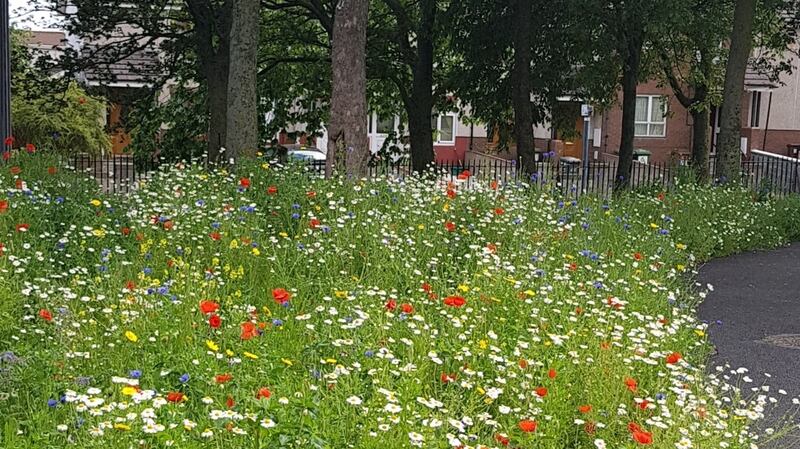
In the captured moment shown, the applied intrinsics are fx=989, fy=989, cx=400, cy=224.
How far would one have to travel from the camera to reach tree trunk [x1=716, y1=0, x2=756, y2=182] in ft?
55.1

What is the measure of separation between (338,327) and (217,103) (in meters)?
12.7

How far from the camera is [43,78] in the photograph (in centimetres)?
2141

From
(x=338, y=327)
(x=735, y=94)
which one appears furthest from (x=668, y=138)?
(x=338, y=327)

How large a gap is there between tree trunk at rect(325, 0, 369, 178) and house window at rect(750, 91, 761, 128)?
39.0m

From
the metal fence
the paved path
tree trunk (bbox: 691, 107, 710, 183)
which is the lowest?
the paved path

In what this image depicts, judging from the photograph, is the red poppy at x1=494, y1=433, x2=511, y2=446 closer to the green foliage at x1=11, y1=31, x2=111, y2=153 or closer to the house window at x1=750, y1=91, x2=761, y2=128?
the green foliage at x1=11, y1=31, x2=111, y2=153

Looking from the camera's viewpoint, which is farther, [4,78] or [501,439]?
[4,78]

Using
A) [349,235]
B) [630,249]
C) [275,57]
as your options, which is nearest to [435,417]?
[349,235]

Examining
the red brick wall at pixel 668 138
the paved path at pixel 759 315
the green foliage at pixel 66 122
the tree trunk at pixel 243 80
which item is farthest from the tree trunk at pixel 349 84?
the red brick wall at pixel 668 138

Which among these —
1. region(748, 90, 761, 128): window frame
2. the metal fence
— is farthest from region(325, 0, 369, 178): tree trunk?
region(748, 90, 761, 128): window frame

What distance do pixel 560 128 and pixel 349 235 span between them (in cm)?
1608

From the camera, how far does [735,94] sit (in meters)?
17.0

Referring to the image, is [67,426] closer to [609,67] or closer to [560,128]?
[609,67]

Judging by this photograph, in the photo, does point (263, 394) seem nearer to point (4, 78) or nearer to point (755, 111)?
point (4, 78)
